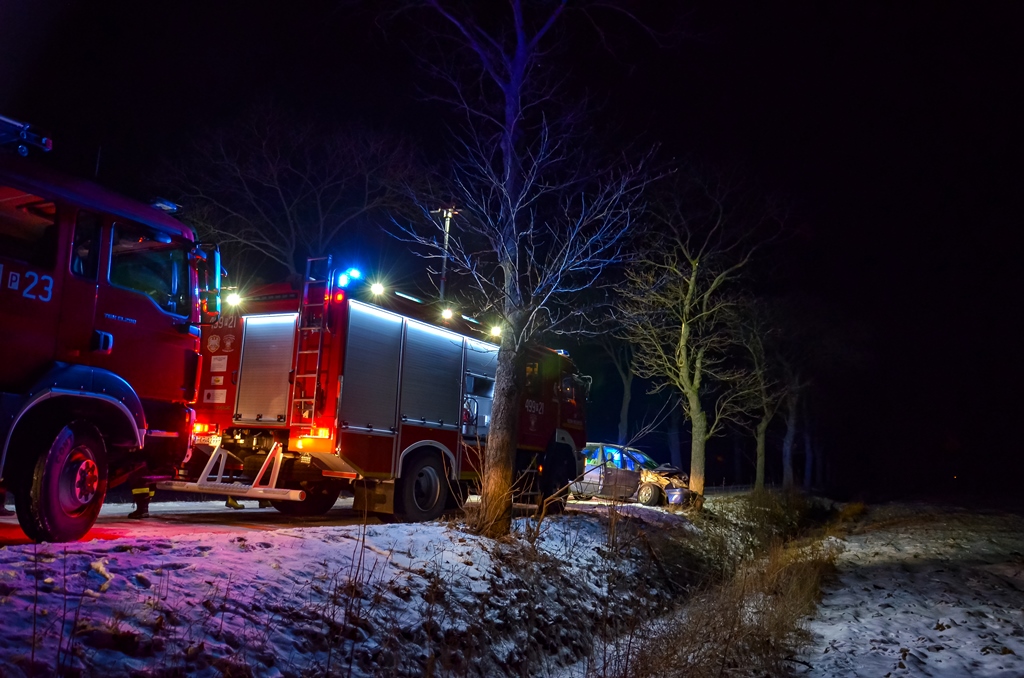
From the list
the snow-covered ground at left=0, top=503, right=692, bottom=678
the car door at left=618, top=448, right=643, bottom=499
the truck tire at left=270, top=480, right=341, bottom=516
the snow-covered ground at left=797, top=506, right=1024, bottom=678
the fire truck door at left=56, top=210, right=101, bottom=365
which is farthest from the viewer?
Answer: the car door at left=618, top=448, right=643, bottom=499

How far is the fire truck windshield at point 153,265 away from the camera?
7.00 meters

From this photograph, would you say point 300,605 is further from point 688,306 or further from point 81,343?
point 688,306

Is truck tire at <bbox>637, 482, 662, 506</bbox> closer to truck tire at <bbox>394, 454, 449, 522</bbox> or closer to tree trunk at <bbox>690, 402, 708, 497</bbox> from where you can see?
tree trunk at <bbox>690, 402, 708, 497</bbox>

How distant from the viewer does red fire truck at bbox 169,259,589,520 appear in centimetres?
960

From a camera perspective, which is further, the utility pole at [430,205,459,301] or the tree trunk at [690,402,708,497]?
the tree trunk at [690,402,708,497]

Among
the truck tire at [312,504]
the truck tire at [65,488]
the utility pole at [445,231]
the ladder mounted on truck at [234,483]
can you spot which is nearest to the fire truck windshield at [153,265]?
the truck tire at [65,488]

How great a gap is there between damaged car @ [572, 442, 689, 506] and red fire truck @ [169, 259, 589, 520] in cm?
712

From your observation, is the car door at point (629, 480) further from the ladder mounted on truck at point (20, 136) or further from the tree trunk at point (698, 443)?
the ladder mounted on truck at point (20, 136)

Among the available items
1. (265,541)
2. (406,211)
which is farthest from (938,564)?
(406,211)

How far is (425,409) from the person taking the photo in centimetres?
1106

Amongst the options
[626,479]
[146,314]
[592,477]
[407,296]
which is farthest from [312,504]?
[592,477]

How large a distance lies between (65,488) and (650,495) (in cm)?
1418

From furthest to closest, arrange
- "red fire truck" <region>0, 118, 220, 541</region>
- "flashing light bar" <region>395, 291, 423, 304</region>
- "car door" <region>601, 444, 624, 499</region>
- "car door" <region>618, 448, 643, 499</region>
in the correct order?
"car door" <region>618, 448, 643, 499</region> → "car door" <region>601, 444, 624, 499</region> → "flashing light bar" <region>395, 291, 423, 304</region> → "red fire truck" <region>0, 118, 220, 541</region>

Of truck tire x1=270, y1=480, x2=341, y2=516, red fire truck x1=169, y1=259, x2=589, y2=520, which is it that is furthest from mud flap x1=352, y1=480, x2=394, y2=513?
truck tire x1=270, y1=480, x2=341, y2=516
